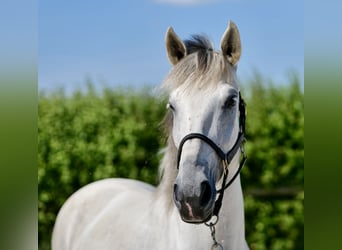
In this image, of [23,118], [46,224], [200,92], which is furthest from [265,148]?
[23,118]

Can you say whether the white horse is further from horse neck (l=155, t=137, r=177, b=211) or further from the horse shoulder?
the horse shoulder

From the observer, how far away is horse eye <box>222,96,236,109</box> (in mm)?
1885

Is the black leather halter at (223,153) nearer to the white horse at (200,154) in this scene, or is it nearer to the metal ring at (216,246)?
the white horse at (200,154)

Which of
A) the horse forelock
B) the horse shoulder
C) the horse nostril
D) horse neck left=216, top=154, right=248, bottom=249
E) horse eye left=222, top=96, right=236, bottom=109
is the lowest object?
the horse shoulder

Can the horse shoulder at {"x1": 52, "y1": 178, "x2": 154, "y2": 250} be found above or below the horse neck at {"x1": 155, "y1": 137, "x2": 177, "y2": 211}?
below

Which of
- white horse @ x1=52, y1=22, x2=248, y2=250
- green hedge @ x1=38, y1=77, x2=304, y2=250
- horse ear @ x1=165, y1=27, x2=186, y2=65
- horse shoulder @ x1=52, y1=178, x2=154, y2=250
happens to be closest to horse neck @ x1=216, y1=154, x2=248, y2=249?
white horse @ x1=52, y1=22, x2=248, y2=250

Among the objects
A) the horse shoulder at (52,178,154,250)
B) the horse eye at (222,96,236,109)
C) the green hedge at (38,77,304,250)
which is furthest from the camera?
the green hedge at (38,77,304,250)

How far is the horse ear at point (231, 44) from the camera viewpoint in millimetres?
1993

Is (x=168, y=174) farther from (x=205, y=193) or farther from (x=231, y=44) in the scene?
(x=231, y=44)

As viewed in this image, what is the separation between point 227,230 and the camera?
1932 mm

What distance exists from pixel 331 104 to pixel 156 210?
0.83 metres

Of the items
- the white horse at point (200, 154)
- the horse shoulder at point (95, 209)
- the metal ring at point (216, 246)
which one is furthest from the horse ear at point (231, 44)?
the horse shoulder at point (95, 209)

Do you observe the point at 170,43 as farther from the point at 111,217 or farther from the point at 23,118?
the point at 111,217

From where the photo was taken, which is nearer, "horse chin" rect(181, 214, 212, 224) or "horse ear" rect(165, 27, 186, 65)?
"horse chin" rect(181, 214, 212, 224)
